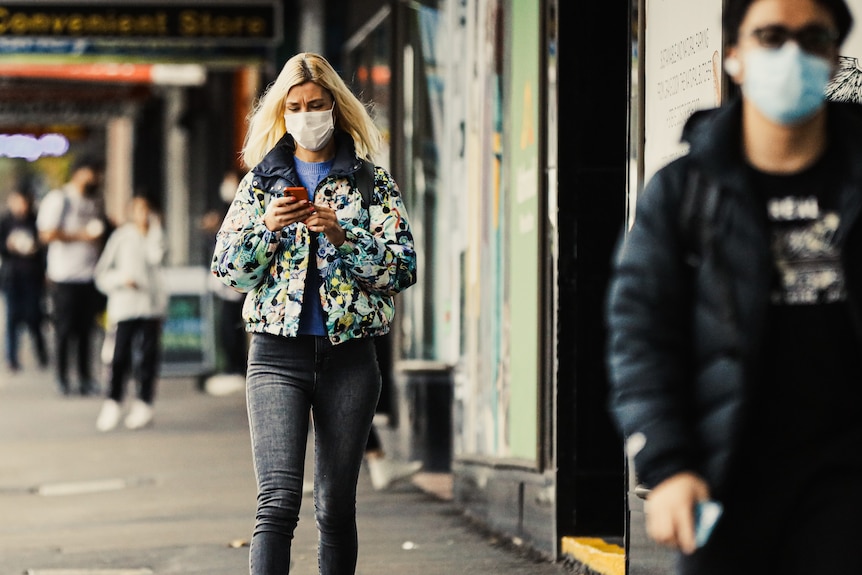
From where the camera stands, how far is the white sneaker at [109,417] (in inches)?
543

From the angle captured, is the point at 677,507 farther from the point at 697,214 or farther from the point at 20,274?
the point at 20,274

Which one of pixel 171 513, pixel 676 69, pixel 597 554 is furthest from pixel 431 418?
pixel 676 69

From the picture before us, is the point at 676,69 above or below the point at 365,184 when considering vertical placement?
above

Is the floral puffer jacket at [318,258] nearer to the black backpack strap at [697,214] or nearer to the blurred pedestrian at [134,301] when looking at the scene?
the black backpack strap at [697,214]

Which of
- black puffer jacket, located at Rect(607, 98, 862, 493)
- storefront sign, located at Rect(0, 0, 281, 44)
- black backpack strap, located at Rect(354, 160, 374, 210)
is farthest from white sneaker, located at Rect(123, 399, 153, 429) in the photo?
black puffer jacket, located at Rect(607, 98, 862, 493)

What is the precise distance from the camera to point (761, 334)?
2.81 meters

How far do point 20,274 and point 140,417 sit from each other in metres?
8.46

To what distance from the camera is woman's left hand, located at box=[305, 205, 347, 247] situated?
15.6 feet

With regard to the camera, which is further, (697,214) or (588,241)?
(588,241)

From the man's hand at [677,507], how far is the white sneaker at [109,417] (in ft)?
37.5

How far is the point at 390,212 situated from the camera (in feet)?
16.6

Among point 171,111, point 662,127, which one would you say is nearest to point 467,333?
point 662,127

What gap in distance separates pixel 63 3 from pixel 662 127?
9.91 meters

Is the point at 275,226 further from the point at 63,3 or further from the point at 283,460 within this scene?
the point at 63,3
